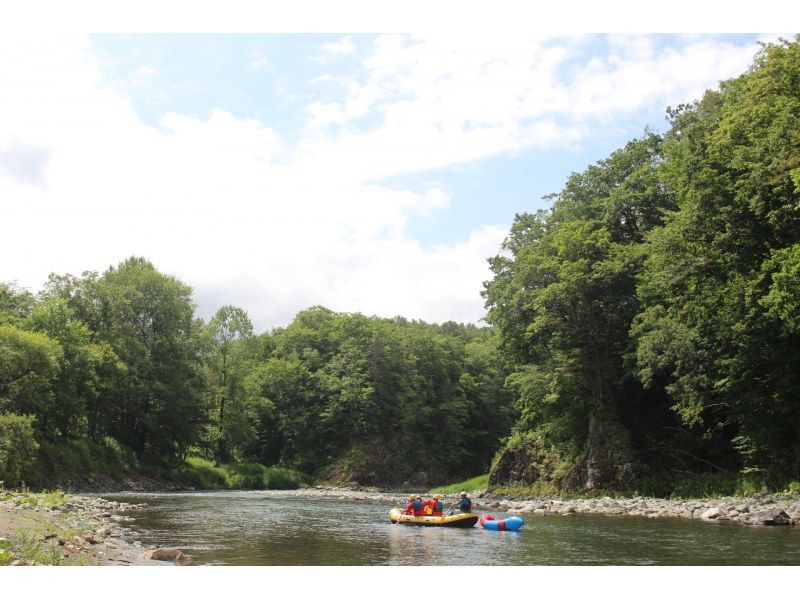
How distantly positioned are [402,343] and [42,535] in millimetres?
67230

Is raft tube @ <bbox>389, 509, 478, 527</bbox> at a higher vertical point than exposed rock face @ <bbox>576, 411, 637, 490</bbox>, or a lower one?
lower

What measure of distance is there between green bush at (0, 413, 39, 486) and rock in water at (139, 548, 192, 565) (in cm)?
2374

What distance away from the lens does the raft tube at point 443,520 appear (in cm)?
2553

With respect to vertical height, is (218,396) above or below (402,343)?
below

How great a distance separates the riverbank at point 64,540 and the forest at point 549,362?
52.3 feet

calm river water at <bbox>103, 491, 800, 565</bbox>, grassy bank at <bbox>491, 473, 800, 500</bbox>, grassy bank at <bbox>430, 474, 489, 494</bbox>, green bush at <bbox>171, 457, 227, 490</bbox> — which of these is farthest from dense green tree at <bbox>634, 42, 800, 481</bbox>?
green bush at <bbox>171, 457, 227, 490</bbox>

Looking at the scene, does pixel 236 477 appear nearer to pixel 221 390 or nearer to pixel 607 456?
pixel 221 390

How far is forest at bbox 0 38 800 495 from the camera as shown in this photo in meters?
26.6

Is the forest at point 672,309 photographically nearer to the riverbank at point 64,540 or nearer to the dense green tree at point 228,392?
the riverbank at point 64,540

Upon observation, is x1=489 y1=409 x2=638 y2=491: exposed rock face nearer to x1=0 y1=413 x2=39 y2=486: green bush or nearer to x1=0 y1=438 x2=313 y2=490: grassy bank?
x1=0 y1=438 x2=313 y2=490: grassy bank

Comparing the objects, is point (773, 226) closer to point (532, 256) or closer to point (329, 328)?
point (532, 256)

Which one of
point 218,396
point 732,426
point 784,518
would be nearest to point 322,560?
point 784,518

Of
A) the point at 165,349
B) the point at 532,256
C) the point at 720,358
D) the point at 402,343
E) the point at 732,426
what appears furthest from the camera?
the point at 402,343

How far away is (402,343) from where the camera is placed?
81938 millimetres
